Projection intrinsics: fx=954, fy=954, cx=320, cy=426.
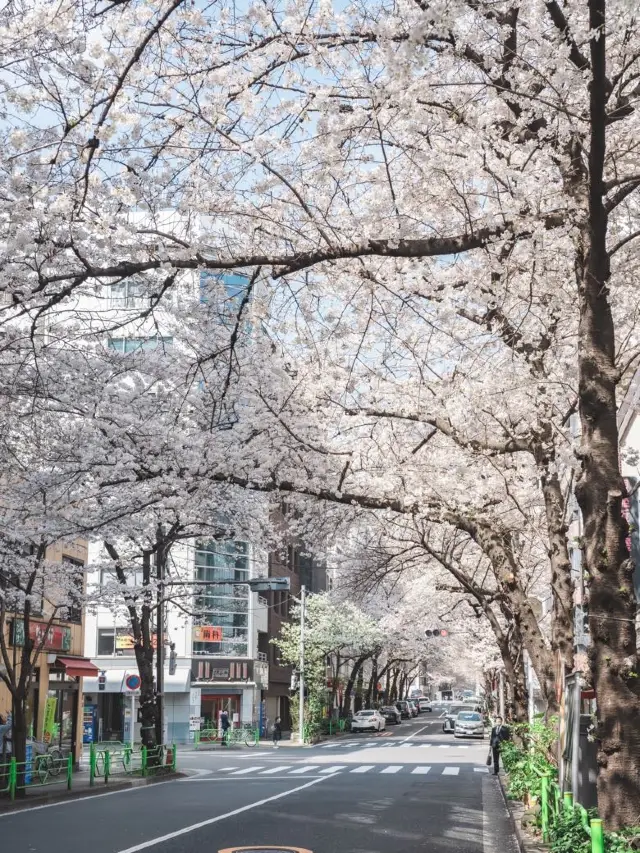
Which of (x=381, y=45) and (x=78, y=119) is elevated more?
(x=381, y=45)

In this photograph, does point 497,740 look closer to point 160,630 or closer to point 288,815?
point 160,630

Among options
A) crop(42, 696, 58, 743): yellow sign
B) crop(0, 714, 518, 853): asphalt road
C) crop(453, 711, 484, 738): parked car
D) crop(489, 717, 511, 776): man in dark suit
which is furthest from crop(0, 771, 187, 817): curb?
crop(453, 711, 484, 738): parked car

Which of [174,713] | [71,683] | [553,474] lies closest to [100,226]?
[553,474]

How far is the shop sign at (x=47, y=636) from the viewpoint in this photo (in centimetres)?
2784

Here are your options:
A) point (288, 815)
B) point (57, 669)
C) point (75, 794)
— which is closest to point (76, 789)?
point (75, 794)

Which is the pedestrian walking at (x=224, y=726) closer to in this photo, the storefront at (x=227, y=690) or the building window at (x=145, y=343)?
the storefront at (x=227, y=690)

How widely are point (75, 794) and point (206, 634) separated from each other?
110ft

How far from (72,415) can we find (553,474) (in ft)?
32.6

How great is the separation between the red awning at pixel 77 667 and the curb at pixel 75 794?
5.81 metres

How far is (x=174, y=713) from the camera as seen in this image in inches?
2060

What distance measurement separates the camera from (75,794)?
20.8 metres

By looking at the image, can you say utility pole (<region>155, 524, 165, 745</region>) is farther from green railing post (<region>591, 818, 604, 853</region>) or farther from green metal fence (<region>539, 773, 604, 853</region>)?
green railing post (<region>591, 818, 604, 853</region>)

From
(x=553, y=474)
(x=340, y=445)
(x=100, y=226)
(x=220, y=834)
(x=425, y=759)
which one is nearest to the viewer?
(x=100, y=226)

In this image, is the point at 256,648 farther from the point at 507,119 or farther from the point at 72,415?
the point at 507,119
